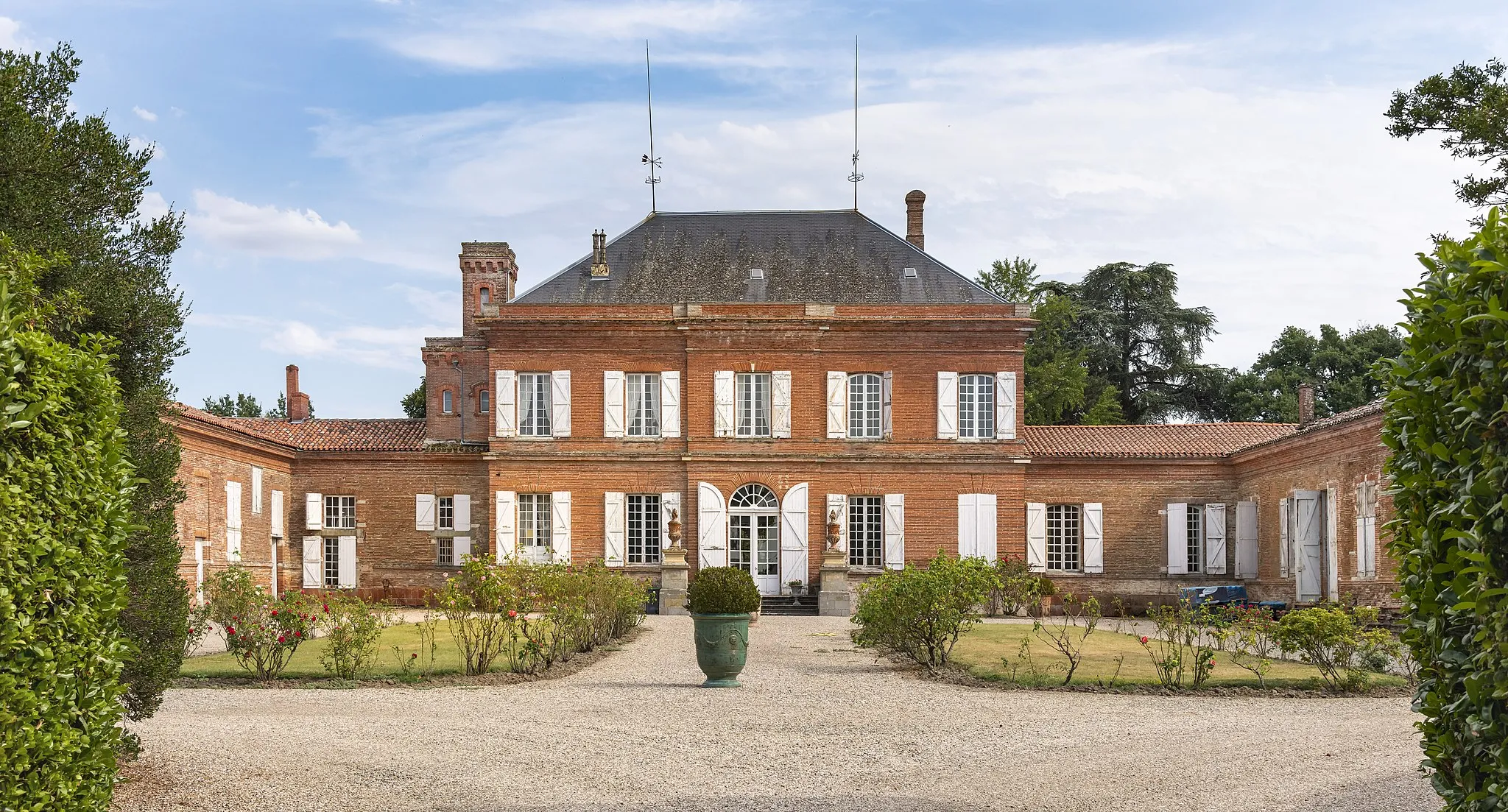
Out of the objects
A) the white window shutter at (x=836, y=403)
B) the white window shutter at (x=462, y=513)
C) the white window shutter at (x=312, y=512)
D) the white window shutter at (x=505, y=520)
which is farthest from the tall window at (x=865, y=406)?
the white window shutter at (x=312, y=512)

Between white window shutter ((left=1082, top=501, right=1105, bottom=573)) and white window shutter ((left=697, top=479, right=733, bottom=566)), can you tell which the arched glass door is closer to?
white window shutter ((left=697, top=479, right=733, bottom=566))

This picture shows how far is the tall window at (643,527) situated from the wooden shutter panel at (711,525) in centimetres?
99

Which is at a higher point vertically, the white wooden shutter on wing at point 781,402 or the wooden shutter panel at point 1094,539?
the white wooden shutter on wing at point 781,402

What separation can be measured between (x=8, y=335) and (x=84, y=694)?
1515 millimetres

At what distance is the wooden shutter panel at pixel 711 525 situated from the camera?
2798 centimetres

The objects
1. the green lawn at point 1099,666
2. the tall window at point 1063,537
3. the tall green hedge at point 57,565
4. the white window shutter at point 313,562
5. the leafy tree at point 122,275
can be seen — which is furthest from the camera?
the white window shutter at point 313,562

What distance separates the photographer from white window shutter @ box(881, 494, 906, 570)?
91.9 ft

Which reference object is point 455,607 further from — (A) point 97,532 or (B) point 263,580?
(B) point 263,580

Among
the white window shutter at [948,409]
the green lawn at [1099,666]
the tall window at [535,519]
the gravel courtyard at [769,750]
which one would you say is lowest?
the green lawn at [1099,666]

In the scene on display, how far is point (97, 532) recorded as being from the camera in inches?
212

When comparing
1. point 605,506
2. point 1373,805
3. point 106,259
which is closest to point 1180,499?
point 605,506

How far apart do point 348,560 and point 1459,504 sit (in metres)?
27.8

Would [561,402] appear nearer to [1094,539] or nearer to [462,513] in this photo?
[462,513]

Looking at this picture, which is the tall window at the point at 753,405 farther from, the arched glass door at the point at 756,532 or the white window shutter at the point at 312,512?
the white window shutter at the point at 312,512
